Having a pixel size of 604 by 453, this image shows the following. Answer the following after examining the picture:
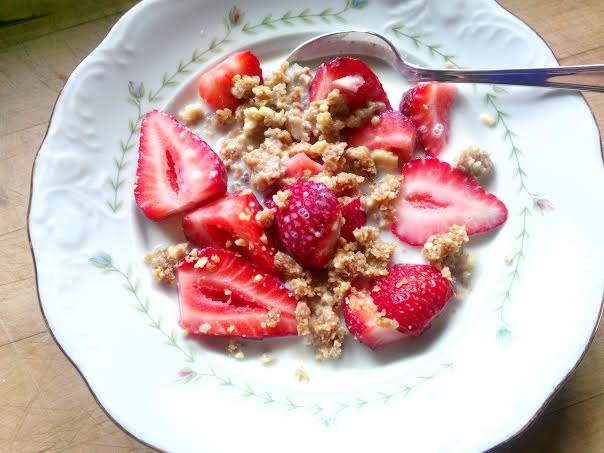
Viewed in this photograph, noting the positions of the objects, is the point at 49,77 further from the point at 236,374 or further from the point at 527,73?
the point at 527,73

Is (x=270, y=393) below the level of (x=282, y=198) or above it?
below

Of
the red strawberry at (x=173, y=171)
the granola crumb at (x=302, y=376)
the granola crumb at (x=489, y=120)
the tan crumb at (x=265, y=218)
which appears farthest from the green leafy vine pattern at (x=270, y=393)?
the granola crumb at (x=489, y=120)

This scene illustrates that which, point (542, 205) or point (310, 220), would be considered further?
point (542, 205)

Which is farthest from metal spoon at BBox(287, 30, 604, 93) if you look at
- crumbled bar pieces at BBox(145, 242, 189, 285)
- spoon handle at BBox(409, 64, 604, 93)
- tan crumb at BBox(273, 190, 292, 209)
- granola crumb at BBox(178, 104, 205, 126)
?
crumbled bar pieces at BBox(145, 242, 189, 285)

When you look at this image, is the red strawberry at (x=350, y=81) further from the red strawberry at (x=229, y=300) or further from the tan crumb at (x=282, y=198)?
the red strawberry at (x=229, y=300)

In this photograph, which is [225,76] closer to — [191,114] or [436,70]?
[191,114]

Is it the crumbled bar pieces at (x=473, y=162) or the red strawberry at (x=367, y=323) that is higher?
the crumbled bar pieces at (x=473, y=162)

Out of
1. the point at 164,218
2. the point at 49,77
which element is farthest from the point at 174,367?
the point at 49,77

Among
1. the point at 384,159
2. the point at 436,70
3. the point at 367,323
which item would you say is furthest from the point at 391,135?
the point at 367,323
